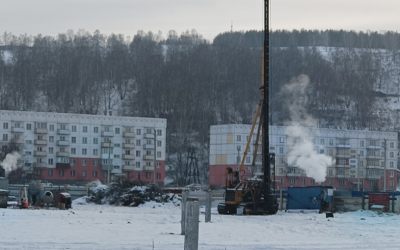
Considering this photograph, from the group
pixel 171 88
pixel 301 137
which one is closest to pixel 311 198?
pixel 301 137

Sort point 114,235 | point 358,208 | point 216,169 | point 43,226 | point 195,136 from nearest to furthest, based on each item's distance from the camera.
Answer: point 114,235, point 43,226, point 358,208, point 216,169, point 195,136

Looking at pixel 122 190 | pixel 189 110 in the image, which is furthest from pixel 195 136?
pixel 122 190

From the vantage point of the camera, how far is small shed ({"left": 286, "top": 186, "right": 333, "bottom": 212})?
50.6 meters

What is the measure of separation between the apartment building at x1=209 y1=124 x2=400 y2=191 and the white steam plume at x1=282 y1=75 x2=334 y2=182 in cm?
146

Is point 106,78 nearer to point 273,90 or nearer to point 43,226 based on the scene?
point 273,90

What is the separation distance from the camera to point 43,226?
86.9ft

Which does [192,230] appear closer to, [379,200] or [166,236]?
[166,236]

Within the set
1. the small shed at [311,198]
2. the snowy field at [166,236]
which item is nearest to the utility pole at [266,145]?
the small shed at [311,198]

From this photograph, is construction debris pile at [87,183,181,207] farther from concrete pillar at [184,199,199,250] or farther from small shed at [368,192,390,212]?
concrete pillar at [184,199,199,250]

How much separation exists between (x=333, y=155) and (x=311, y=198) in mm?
80845

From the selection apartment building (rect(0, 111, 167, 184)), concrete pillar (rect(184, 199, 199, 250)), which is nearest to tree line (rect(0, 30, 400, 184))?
apartment building (rect(0, 111, 167, 184))

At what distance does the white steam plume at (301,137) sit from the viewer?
99.7 m

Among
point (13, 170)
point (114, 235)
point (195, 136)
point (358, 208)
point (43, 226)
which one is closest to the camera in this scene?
point (114, 235)

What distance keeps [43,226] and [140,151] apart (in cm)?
10623
